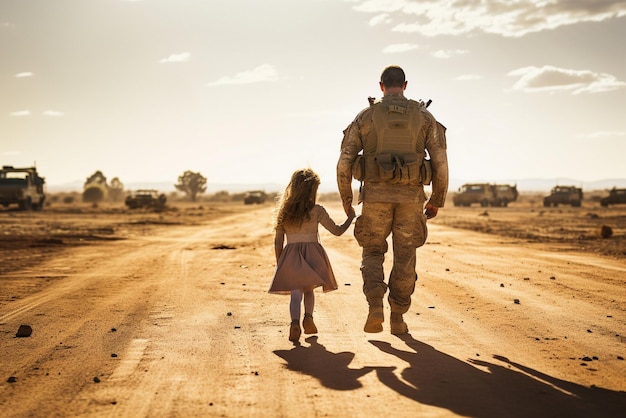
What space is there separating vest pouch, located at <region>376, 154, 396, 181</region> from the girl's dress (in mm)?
460

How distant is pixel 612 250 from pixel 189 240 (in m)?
10.8

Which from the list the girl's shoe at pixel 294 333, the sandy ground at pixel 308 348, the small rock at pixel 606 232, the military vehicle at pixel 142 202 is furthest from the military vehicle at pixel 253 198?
the girl's shoe at pixel 294 333

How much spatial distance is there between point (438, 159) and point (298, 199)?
1.30 metres

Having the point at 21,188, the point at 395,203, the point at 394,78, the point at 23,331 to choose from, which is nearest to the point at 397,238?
the point at 395,203

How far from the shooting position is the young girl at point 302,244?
6074 mm

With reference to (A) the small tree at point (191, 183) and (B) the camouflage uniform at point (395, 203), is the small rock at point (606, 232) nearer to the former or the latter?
(B) the camouflage uniform at point (395, 203)

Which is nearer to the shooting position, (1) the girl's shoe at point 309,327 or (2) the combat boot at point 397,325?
(1) the girl's shoe at point 309,327

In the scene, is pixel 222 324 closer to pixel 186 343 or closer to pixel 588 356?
pixel 186 343

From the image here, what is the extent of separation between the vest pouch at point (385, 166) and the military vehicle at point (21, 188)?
38.3m

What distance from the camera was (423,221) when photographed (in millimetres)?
6262

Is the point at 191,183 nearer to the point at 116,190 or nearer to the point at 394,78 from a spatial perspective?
the point at 116,190

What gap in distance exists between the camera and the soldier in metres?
6.13

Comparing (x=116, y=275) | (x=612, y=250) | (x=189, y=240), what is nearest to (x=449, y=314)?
(x=116, y=275)

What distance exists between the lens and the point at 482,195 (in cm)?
5925
